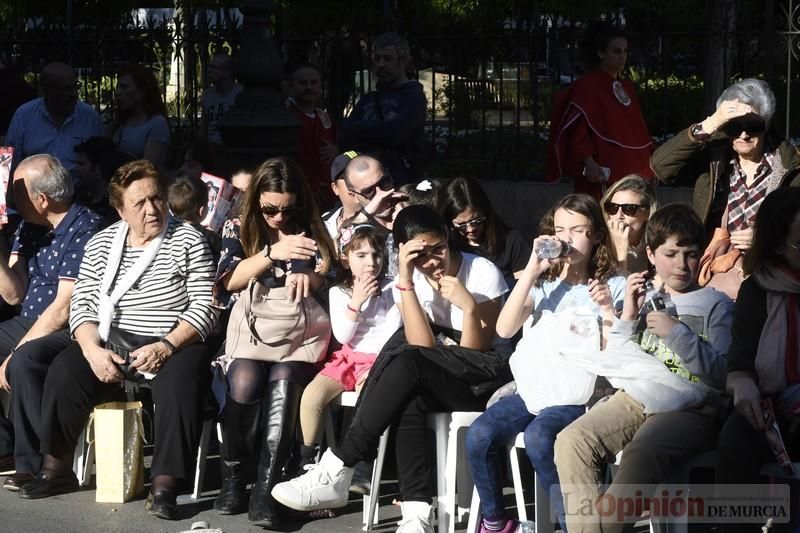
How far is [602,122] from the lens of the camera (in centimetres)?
789

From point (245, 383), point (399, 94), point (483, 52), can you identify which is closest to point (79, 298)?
point (245, 383)

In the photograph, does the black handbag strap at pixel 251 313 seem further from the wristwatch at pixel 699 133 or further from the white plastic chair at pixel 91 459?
the wristwatch at pixel 699 133

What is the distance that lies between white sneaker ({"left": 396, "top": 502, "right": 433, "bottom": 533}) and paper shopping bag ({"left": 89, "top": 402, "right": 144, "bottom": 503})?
145cm

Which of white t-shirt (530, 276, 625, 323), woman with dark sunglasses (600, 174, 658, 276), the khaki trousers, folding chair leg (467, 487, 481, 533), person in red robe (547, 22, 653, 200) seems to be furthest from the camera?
person in red robe (547, 22, 653, 200)

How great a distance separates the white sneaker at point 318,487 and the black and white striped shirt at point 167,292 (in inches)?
37.0

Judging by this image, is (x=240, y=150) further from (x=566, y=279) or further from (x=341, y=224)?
(x=566, y=279)

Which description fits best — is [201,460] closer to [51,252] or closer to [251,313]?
[251,313]

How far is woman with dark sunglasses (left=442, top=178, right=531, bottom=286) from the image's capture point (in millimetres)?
6512

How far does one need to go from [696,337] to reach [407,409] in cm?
124

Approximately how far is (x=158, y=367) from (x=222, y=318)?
0.44 meters

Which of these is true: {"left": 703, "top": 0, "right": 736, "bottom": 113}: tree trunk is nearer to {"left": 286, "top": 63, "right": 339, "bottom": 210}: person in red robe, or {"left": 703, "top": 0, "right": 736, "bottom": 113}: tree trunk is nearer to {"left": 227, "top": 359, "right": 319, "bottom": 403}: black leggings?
{"left": 286, "top": 63, "right": 339, "bottom": 210}: person in red robe

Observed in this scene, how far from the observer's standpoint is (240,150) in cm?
812

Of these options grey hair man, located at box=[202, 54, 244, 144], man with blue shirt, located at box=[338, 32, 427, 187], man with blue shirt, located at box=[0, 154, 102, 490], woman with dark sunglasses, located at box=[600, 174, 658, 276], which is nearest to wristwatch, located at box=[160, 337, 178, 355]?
man with blue shirt, located at box=[0, 154, 102, 490]

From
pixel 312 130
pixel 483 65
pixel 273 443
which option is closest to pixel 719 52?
pixel 483 65
